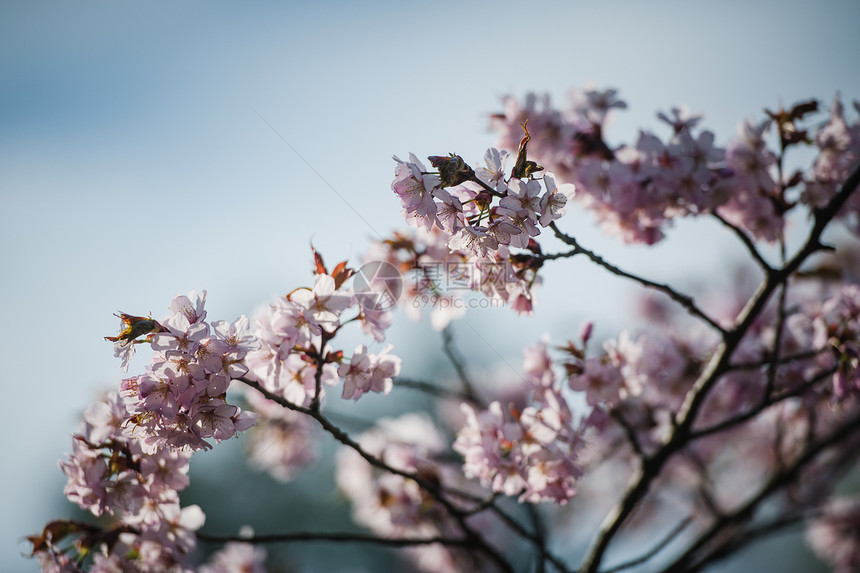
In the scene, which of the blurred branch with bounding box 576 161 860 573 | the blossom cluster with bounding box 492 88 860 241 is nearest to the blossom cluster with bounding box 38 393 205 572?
the blurred branch with bounding box 576 161 860 573

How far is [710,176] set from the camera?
205 centimetres

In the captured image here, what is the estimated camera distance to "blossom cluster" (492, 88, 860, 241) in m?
2.07

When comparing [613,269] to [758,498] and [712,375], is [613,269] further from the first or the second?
[758,498]

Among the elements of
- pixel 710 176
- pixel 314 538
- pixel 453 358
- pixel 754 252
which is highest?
pixel 710 176

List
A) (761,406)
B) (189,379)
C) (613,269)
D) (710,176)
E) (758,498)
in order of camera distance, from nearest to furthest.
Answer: (189,379)
(613,269)
(761,406)
(710,176)
(758,498)

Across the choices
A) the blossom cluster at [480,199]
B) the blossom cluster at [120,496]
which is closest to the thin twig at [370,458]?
the blossom cluster at [120,496]

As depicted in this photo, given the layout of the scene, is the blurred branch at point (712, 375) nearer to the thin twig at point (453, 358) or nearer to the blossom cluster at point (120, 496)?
the thin twig at point (453, 358)

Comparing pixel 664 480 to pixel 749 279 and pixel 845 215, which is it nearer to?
pixel 845 215

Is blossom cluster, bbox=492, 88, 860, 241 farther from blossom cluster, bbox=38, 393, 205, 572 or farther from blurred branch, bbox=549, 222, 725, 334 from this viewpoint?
blossom cluster, bbox=38, 393, 205, 572

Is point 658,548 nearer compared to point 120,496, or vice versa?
point 120,496

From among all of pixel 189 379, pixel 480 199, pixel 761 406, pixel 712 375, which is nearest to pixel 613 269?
pixel 480 199

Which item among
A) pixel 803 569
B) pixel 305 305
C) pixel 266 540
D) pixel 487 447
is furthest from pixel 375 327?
pixel 803 569

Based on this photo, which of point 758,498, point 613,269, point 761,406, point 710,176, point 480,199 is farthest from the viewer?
point 758,498

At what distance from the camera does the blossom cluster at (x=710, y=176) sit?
2.07 meters
